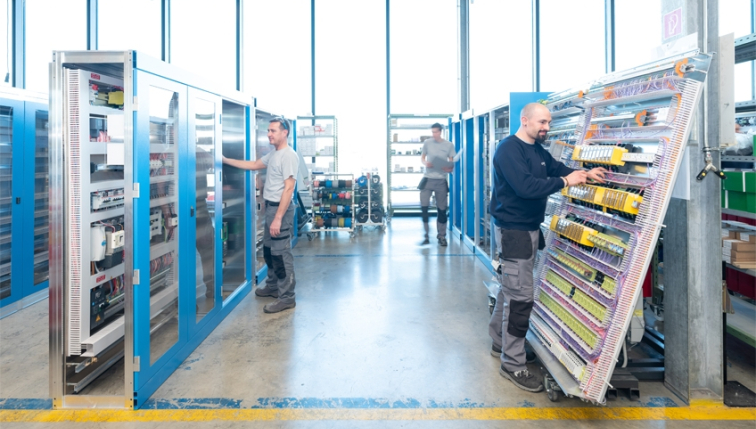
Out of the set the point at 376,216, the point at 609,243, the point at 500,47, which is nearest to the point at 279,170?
the point at 609,243

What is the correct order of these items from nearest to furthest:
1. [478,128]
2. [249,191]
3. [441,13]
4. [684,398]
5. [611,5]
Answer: [684,398] → [249,191] → [478,128] → [611,5] → [441,13]

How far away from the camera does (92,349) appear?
2760mm

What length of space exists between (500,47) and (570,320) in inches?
281

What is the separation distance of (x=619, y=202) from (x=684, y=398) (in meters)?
1.21

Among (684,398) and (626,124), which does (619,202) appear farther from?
(684,398)

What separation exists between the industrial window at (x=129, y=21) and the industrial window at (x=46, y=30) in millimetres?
269

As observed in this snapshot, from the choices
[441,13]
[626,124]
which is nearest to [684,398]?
[626,124]

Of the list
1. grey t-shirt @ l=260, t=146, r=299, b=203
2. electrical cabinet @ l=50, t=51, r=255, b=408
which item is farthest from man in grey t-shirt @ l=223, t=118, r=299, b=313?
electrical cabinet @ l=50, t=51, r=255, b=408

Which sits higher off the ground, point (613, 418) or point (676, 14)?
point (676, 14)

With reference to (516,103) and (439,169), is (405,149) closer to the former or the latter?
(439,169)

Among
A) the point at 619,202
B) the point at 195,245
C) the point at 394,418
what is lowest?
Answer: the point at 394,418

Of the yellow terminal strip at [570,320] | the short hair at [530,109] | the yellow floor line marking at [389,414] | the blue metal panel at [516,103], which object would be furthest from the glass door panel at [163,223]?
the blue metal panel at [516,103]

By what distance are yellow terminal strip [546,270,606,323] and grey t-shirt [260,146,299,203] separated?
2.28 metres

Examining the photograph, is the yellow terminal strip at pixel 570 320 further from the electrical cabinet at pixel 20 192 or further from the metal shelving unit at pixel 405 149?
the metal shelving unit at pixel 405 149
